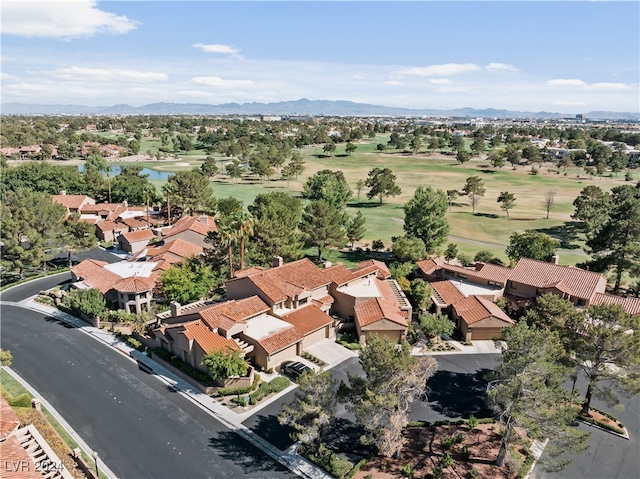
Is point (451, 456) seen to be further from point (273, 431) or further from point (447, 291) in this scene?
point (447, 291)

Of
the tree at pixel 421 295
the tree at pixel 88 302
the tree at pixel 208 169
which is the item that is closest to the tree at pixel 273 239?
the tree at pixel 421 295

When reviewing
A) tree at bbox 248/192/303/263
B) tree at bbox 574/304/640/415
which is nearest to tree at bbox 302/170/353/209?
tree at bbox 248/192/303/263

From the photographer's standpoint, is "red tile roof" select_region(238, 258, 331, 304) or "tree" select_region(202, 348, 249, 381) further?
"red tile roof" select_region(238, 258, 331, 304)

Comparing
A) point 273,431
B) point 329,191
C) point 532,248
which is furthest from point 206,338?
point 329,191

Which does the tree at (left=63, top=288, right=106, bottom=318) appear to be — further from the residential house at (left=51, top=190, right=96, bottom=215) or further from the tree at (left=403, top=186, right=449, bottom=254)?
the residential house at (left=51, top=190, right=96, bottom=215)

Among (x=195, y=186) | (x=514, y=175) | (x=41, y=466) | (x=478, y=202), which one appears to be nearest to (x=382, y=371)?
(x=41, y=466)

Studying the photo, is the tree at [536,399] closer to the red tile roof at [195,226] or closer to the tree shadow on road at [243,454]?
the tree shadow on road at [243,454]
